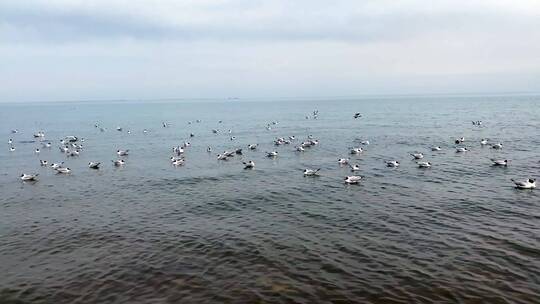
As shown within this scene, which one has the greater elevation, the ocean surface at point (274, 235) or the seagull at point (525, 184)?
the seagull at point (525, 184)

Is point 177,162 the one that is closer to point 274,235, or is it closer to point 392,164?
point 392,164

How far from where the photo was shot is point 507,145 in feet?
188

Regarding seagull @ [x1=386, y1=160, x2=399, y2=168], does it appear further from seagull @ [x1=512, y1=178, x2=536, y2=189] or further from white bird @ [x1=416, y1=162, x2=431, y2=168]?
seagull @ [x1=512, y1=178, x2=536, y2=189]

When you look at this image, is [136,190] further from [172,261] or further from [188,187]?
[172,261]

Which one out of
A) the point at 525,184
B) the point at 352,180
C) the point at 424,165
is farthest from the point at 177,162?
the point at 525,184

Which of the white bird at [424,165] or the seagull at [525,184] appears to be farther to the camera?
the white bird at [424,165]

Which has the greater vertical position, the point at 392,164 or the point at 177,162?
the point at 392,164

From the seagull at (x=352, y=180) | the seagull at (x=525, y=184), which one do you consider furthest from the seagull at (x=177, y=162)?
the seagull at (x=525, y=184)

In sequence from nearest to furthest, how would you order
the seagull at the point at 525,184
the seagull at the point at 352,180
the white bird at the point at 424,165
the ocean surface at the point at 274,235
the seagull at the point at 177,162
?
the ocean surface at the point at 274,235
the seagull at the point at 525,184
the seagull at the point at 352,180
the white bird at the point at 424,165
the seagull at the point at 177,162

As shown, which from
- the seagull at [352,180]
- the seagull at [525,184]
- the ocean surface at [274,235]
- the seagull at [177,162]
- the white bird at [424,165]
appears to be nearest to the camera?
the ocean surface at [274,235]

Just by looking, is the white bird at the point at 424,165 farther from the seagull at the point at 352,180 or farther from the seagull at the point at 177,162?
the seagull at the point at 177,162

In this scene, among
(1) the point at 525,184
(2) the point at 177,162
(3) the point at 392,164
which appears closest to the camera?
(1) the point at 525,184

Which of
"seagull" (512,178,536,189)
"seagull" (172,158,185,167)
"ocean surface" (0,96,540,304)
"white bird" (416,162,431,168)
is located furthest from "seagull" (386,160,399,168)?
"seagull" (172,158,185,167)

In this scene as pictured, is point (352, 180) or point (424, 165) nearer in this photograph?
point (352, 180)
